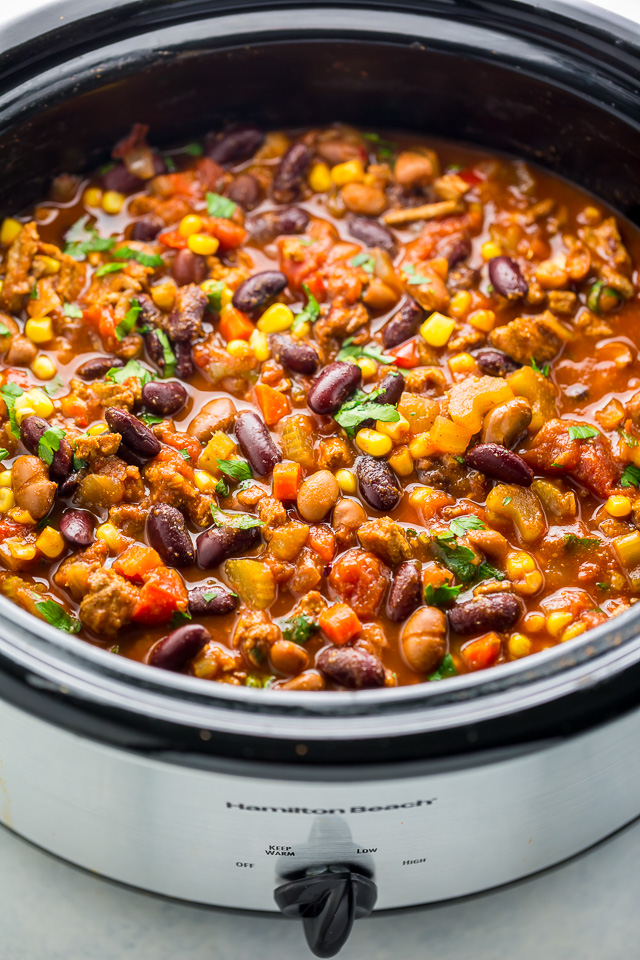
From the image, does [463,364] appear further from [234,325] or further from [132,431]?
[132,431]

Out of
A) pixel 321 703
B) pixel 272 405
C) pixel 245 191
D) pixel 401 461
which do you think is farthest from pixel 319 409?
pixel 321 703

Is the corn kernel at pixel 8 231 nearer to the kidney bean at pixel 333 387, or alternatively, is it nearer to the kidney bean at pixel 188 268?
the kidney bean at pixel 188 268

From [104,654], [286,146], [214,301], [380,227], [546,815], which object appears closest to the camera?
[104,654]

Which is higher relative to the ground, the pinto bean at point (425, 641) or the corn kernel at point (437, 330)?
the corn kernel at point (437, 330)

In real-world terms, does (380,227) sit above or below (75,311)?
above

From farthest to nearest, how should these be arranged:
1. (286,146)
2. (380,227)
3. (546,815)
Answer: (286,146) → (380,227) → (546,815)

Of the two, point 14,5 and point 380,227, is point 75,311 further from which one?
point 14,5

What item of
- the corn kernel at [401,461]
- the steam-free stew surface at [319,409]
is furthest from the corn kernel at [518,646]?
the corn kernel at [401,461]

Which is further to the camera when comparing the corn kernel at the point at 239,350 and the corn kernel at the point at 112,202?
the corn kernel at the point at 112,202

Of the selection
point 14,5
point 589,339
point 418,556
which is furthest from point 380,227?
point 14,5
